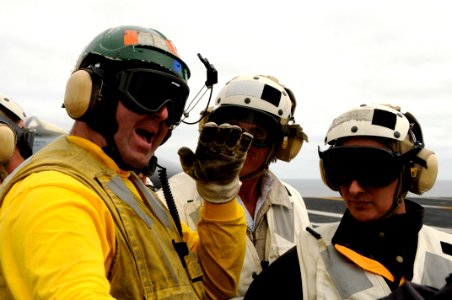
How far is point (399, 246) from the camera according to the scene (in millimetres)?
2635

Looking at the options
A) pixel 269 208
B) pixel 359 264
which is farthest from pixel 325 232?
pixel 269 208

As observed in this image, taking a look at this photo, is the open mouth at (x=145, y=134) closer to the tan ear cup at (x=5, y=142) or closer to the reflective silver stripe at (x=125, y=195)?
the reflective silver stripe at (x=125, y=195)

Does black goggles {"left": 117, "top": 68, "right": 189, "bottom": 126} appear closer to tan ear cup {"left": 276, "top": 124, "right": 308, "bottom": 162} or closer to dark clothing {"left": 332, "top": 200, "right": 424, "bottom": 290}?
dark clothing {"left": 332, "top": 200, "right": 424, "bottom": 290}

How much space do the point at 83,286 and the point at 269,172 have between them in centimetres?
295

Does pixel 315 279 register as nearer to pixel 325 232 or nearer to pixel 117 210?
pixel 325 232

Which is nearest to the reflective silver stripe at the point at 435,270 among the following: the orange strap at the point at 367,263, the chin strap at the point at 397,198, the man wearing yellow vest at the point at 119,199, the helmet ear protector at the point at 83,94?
the orange strap at the point at 367,263

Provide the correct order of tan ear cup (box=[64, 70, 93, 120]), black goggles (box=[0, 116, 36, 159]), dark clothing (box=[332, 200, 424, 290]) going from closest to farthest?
tan ear cup (box=[64, 70, 93, 120])
dark clothing (box=[332, 200, 424, 290])
black goggles (box=[0, 116, 36, 159])

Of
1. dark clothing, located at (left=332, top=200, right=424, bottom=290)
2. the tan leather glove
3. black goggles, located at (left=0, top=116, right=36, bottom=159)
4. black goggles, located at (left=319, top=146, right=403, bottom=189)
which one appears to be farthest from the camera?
black goggles, located at (left=0, top=116, right=36, bottom=159)

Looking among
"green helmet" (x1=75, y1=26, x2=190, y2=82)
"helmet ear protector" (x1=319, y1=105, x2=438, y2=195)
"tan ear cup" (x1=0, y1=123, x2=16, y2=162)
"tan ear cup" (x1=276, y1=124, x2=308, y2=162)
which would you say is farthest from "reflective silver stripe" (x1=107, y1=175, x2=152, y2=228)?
"tan ear cup" (x1=0, y1=123, x2=16, y2=162)

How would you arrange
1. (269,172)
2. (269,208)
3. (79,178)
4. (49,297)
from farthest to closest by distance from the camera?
(269,172) → (269,208) → (79,178) → (49,297)

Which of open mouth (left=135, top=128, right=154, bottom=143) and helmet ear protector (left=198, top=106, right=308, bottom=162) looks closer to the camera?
open mouth (left=135, top=128, right=154, bottom=143)

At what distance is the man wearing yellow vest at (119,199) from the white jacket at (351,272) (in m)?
0.45

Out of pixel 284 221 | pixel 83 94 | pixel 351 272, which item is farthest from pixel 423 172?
pixel 83 94

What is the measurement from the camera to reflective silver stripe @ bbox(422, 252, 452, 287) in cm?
247
